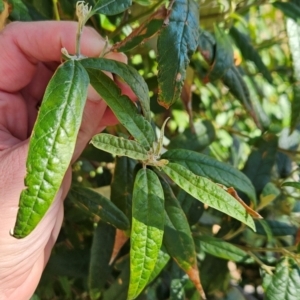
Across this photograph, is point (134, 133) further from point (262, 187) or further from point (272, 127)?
point (272, 127)

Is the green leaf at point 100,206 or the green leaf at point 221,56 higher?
the green leaf at point 221,56

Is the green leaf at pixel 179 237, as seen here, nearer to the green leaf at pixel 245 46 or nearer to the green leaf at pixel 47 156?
the green leaf at pixel 47 156

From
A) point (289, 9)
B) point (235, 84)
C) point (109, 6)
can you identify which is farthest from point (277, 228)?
point (109, 6)

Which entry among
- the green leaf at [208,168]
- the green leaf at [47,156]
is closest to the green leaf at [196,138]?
the green leaf at [208,168]

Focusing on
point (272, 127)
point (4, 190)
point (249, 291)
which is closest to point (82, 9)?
point (4, 190)

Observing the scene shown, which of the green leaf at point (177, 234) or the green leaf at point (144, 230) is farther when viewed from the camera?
the green leaf at point (177, 234)
